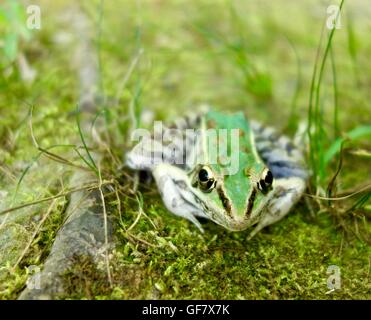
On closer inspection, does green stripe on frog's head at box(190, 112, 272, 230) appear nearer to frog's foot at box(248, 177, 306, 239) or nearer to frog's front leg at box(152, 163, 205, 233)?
frog's front leg at box(152, 163, 205, 233)

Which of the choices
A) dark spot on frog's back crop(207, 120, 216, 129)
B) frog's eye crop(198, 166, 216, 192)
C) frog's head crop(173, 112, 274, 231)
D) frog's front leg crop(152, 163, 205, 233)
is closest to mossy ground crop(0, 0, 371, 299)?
frog's front leg crop(152, 163, 205, 233)

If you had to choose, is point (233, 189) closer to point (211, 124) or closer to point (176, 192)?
point (176, 192)

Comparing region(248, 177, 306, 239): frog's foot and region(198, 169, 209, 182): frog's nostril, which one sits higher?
region(198, 169, 209, 182): frog's nostril

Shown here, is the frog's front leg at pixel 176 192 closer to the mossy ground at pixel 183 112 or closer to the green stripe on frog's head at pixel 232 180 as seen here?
the mossy ground at pixel 183 112

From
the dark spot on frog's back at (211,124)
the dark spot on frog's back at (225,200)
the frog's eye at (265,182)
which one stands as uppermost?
the dark spot on frog's back at (211,124)

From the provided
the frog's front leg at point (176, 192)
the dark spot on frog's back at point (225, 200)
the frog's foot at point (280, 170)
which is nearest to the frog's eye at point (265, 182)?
the frog's foot at point (280, 170)

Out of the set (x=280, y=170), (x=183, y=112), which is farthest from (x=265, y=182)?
(x=183, y=112)
